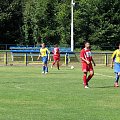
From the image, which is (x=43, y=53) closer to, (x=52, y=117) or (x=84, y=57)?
(x=84, y=57)

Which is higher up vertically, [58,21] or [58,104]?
[58,21]

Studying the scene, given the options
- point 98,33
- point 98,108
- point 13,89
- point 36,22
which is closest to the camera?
point 98,108

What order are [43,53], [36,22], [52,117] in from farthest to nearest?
[36,22] < [43,53] < [52,117]

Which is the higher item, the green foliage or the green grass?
the green foliage

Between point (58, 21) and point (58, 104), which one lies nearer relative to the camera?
point (58, 104)

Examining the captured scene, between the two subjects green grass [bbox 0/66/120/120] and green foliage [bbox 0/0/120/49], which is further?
green foliage [bbox 0/0/120/49]

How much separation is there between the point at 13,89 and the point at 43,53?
40.6 feet

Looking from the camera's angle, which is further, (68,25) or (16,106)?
(68,25)

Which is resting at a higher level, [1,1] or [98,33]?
[1,1]

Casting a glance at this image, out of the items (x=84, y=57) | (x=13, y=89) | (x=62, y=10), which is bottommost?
(x=13, y=89)

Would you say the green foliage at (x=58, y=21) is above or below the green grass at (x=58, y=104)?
above

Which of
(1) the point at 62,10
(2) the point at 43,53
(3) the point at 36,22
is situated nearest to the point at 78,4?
(1) the point at 62,10

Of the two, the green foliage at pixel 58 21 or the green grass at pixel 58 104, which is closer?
the green grass at pixel 58 104

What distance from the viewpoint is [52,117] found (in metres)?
10.9
